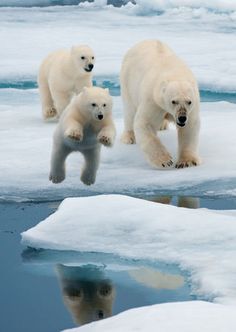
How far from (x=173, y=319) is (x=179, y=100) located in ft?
7.64

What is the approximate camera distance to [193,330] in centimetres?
251

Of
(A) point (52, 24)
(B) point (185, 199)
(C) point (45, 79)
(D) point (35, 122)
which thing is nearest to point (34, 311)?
(B) point (185, 199)

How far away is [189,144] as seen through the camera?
5133 mm

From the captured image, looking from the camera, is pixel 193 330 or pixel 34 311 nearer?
pixel 193 330

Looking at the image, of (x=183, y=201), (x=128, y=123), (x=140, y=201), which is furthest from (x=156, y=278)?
(x=128, y=123)

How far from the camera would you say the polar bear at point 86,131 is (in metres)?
4.36

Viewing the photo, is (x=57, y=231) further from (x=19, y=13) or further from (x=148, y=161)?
(x=19, y=13)

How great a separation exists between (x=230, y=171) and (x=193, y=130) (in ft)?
1.16

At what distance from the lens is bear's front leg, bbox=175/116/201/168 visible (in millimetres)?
5082

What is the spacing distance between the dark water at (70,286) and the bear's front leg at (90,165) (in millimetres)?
972

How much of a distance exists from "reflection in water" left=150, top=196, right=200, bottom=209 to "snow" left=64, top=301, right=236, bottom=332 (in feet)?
5.50

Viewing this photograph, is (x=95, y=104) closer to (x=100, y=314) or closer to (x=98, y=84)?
(x=100, y=314)

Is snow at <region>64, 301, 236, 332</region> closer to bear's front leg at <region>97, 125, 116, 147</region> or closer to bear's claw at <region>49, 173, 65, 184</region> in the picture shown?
bear's front leg at <region>97, 125, 116, 147</region>

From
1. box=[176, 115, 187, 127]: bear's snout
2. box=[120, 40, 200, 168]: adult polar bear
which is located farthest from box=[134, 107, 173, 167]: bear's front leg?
box=[176, 115, 187, 127]: bear's snout
